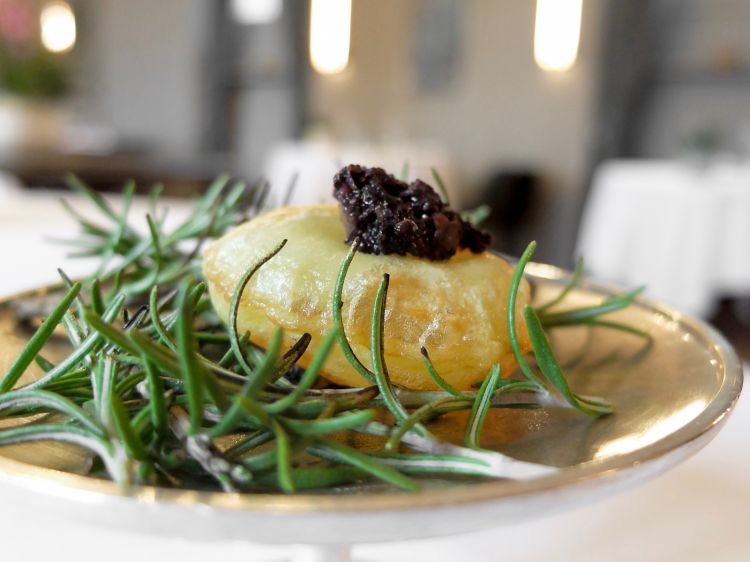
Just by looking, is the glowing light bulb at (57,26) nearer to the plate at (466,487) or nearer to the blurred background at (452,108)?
the blurred background at (452,108)

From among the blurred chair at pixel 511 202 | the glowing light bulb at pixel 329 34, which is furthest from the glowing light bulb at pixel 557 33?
the glowing light bulb at pixel 329 34

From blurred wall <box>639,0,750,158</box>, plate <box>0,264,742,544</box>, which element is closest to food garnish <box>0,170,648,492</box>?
plate <box>0,264,742,544</box>

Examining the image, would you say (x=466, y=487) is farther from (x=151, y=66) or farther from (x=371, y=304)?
(x=151, y=66)

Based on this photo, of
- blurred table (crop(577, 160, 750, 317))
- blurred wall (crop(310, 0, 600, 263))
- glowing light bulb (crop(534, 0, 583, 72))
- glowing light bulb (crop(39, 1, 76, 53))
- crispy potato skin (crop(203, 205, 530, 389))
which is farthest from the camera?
glowing light bulb (crop(39, 1, 76, 53))

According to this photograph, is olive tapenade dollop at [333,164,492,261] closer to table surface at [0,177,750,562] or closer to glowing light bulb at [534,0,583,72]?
table surface at [0,177,750,562]

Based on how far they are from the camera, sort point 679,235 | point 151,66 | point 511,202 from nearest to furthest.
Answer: point 679,235 < point 511,202 < point 151,66

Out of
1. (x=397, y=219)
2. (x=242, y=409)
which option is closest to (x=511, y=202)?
(x=397, y=219)
